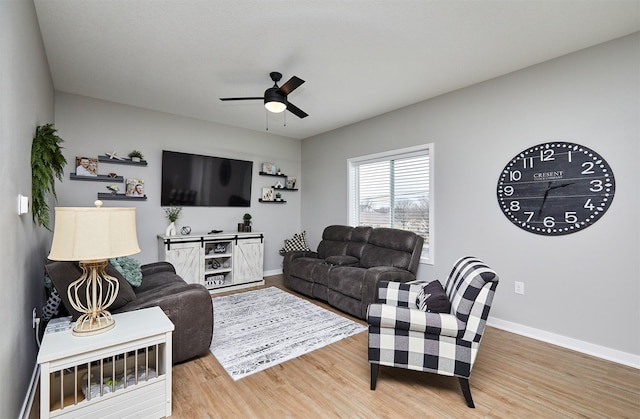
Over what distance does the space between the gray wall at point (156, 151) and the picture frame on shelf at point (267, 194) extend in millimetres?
95

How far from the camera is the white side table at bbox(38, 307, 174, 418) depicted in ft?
5.07

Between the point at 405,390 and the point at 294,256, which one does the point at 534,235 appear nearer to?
the point at 405,390

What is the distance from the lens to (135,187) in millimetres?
4258

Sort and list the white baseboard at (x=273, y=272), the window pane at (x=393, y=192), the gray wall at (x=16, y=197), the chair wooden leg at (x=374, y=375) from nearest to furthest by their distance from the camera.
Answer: the gray wall at (x=16, y=197) < the chair wooden leg at (x=374, y=375) < the window pane at (x=393, y=192) < the white baseboard at (x=273, y=272)

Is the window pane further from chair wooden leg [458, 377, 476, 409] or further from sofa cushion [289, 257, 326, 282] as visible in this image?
chair wooden leg [458, 377, 476, 409]

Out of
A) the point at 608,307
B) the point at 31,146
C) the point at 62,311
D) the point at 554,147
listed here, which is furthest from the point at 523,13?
the point at 62,311

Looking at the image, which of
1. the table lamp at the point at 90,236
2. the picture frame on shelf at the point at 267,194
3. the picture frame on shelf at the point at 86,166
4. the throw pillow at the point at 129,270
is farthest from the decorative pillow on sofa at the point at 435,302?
the picture frame on shelf at the point at 86,166

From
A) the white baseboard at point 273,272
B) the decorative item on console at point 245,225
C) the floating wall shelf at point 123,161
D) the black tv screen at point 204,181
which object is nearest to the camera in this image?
the floating wall shelf at point 123,161

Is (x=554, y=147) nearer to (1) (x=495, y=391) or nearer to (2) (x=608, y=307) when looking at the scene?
(2) (x=608, y=307)

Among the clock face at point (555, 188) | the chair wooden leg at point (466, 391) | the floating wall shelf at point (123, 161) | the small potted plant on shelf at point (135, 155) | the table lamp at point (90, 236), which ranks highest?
the small potted plant on shelf at point (135, 155)

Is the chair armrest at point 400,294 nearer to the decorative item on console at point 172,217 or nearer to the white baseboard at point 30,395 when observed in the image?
the white baseboard at point 30,395

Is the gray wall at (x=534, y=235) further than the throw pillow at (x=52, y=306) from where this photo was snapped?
Yes

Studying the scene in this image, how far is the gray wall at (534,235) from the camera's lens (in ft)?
8.32

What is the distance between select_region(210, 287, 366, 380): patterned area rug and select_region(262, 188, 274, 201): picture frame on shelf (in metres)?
Answer: 2.06
